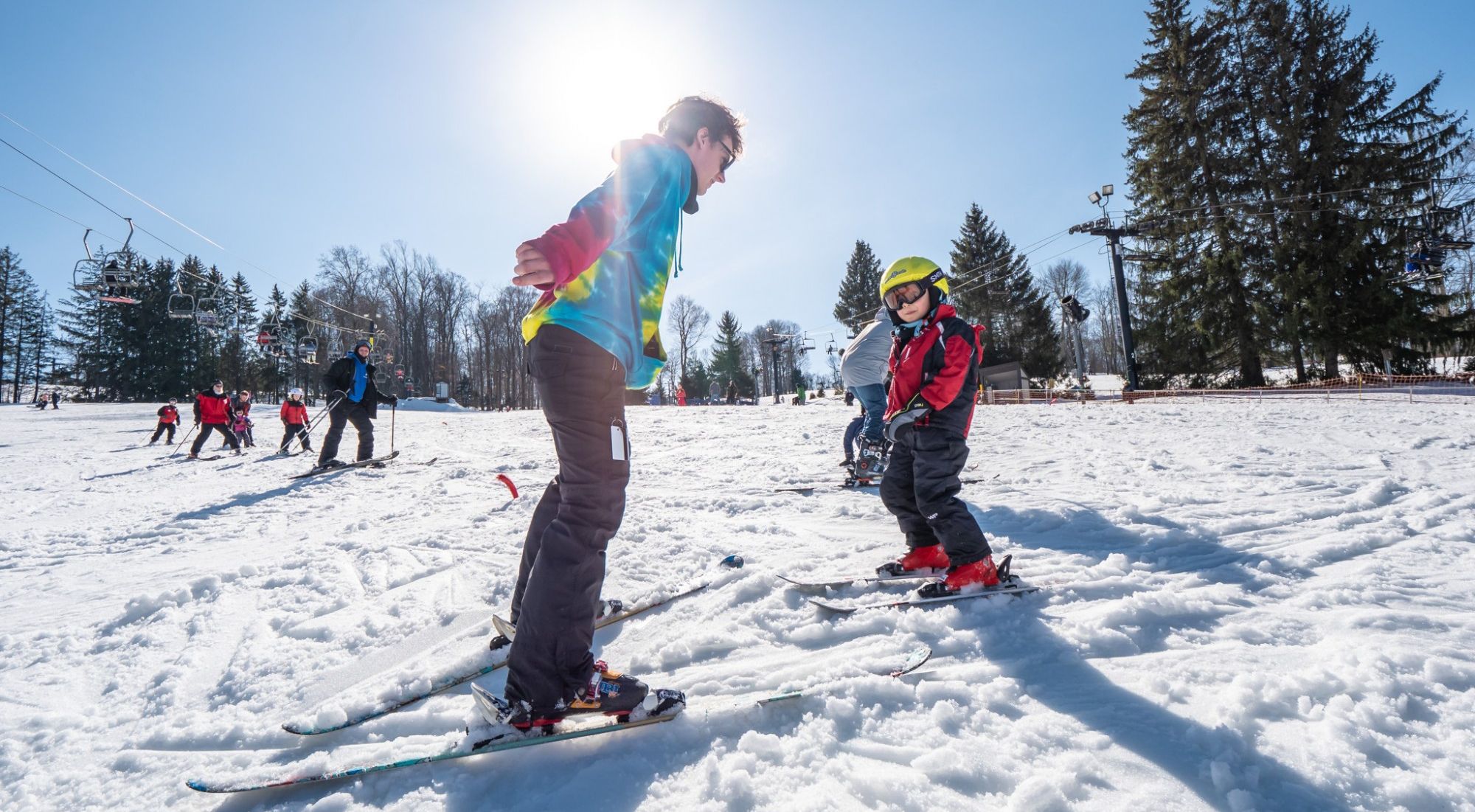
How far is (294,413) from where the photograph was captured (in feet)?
44.4

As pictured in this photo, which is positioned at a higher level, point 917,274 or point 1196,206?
point 1196,206

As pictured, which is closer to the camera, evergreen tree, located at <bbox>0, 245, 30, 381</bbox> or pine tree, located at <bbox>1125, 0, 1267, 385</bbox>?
pine tree, located at <bbox>1125, 0, 1267, 385</bbox>

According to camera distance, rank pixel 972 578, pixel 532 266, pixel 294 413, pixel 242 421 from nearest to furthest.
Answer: pixel 532 266 → pixel 972 578 → pixel 294 413 → pixel 242 421

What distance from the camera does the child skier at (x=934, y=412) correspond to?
256cm

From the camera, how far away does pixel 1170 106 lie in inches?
900

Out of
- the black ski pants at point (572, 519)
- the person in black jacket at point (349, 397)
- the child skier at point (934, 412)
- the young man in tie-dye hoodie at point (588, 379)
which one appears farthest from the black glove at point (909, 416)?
the person in black jacket at point (349, 397)

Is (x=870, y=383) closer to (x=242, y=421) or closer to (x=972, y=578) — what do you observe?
(x=972, y=578)

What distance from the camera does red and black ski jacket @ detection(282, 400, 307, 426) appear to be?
44.0ft

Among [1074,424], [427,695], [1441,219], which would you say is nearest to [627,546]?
[427,695]

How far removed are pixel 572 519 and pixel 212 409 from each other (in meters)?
15.3

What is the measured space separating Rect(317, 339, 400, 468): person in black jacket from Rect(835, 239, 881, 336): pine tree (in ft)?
139

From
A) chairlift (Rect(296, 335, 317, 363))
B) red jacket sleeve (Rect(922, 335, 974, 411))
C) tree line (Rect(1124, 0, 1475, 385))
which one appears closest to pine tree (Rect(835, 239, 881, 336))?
tree line (Rect(1124, 0, 1475, 385))

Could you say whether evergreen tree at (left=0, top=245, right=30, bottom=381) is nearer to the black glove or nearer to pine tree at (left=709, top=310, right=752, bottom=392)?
pine tree at (left=709, top=310, right=752, bottom=392)

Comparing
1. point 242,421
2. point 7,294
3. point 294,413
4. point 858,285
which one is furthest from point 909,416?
point 7,294
